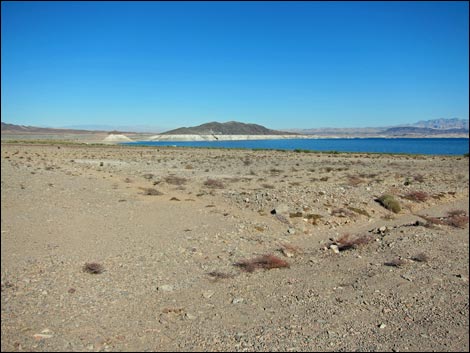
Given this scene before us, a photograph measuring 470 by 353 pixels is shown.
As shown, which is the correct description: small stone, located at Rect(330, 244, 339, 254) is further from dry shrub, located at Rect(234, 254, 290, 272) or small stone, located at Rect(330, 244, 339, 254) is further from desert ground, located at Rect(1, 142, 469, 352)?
dry shrub, located at Rect(234, 254, 290, 272)

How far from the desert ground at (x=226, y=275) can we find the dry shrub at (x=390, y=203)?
0.13 m

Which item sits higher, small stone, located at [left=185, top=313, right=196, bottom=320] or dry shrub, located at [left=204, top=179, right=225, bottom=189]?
dry shrub, located at [left=204, top=179, right=225, bottom=189]

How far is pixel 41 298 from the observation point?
6918 mm

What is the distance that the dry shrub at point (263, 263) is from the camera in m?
9.27

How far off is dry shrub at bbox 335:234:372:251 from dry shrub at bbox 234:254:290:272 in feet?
8.64

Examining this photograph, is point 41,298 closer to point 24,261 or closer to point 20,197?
point 24,261

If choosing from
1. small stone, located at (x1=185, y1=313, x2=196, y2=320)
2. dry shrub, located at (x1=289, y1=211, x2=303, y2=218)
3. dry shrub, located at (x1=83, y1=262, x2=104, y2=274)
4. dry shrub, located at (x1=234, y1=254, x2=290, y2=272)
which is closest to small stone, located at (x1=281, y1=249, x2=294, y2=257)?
dry shrub, located at (x1=234, y1=254, x2=290, y2=272)

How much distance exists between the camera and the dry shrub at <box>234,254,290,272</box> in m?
9.27

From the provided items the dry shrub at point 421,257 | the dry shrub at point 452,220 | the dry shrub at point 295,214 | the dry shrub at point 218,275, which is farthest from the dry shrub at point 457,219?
the dry shrub at point 218,275

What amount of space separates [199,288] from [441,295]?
16.3ft

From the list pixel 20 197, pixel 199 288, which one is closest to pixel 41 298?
pixel 199 288

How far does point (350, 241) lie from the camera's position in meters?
Answer: 12.1

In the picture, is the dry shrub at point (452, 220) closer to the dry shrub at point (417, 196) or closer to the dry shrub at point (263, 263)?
the dry shrub at point (417, 196)

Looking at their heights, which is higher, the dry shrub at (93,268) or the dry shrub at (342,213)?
Result: the dry shrub at (93,268)
